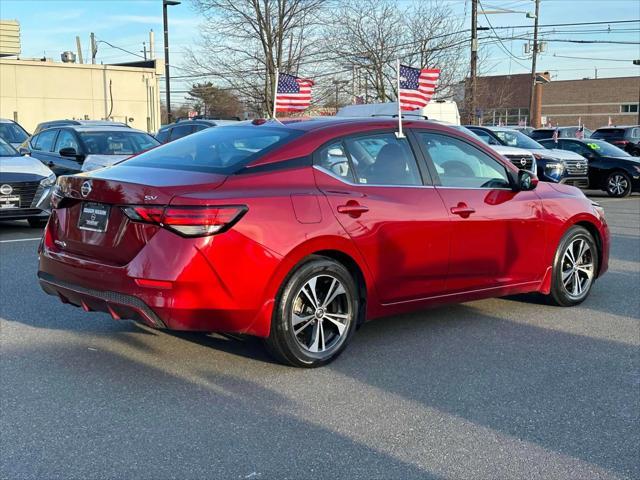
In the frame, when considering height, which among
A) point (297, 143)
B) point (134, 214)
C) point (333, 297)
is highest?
point (297, 143)

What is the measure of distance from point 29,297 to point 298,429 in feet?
12.3

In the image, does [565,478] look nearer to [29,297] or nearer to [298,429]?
[298,429]

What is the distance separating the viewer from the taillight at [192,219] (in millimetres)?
4266

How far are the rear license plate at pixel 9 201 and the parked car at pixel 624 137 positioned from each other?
22.5 meters

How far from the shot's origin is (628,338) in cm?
569

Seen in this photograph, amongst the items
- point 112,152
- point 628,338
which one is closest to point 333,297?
point 628,338

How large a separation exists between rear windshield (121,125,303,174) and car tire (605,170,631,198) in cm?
1618

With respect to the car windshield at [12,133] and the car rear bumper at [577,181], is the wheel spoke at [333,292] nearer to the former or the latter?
the car windshield at [12,133]

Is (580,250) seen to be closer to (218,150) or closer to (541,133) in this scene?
(218,150)

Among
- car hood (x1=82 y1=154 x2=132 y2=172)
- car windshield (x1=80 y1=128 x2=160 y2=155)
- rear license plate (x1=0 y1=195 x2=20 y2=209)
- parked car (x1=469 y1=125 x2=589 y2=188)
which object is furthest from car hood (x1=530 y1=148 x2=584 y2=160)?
rear license plate (x1=0 y1=195 x2=20 y2=209)

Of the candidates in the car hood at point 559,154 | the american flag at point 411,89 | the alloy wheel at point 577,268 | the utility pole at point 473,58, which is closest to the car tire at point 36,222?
the american flag at point 411,89

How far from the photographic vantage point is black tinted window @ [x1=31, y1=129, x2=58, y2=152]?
1391 cm

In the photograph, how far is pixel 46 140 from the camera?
14070 millimetres

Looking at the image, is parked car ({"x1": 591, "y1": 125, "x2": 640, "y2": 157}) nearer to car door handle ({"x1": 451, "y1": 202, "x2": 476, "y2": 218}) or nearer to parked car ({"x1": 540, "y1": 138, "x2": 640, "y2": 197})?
parked car ({"x1": 540, "y1": 138, "x2": 640, "y2": 197})
